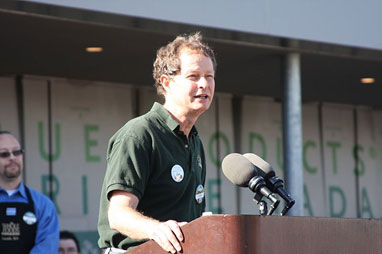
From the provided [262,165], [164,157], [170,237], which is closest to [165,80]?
[164,157]

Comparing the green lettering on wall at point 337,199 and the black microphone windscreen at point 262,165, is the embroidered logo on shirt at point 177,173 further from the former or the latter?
the green lettering on wall at point 337,199

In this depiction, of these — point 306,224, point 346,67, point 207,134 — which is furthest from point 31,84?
point 306,224

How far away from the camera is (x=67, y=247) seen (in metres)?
9.12

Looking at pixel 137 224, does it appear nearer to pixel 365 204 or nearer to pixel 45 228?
pixel 45 228

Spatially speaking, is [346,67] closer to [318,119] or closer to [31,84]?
[318,119]

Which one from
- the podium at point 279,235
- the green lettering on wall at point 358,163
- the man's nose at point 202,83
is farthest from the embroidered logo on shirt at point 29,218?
the green lettering on wall at point 358,163

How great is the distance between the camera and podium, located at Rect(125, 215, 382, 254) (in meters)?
2.75

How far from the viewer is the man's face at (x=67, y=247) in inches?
357

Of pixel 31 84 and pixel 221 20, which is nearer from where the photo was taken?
pixel 221 20

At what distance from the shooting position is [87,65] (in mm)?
10047

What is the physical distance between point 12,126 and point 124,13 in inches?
128

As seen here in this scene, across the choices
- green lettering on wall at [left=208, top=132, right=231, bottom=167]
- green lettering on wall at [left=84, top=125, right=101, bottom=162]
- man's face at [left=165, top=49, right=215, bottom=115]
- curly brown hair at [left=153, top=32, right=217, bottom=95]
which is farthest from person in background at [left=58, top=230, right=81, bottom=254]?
man's face at [left=165, top=49, right=215, bottom=115]

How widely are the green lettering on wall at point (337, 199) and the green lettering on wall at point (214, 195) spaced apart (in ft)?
6.75

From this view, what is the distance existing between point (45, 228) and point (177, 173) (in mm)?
4272
